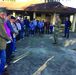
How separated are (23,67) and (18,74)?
45 centimetres

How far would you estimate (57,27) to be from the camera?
638cm

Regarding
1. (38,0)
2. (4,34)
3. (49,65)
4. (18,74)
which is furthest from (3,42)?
(38,0)

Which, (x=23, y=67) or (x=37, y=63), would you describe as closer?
(x=23, y=67)

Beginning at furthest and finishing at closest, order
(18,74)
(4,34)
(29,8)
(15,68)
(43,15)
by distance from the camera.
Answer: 1. (43,15)
2. (29,8)
3. (15,68)
4. (18,74)
5. (4,34)

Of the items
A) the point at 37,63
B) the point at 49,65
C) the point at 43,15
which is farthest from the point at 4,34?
the point at 43,15

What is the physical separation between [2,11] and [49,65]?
2.49 metres

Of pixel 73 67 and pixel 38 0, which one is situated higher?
pixel 38 0

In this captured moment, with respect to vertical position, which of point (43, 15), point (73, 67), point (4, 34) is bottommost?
point (73, 67)

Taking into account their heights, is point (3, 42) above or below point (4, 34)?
below

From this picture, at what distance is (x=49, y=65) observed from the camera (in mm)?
3338

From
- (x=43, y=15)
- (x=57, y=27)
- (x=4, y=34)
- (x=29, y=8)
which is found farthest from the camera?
(x=43, y=15)

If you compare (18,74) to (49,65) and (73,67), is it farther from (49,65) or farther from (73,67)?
(73,67)

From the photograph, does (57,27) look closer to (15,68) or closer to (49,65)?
(49,65)

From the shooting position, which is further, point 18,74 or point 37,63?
point 37,63
